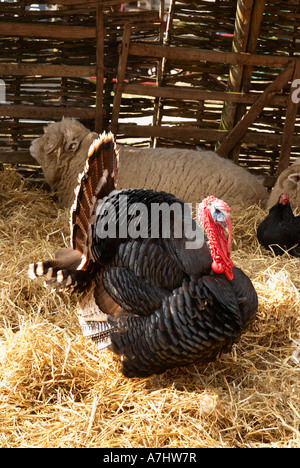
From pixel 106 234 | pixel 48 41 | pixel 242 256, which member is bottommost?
pixel 242 256

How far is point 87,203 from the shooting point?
3434 millimetres

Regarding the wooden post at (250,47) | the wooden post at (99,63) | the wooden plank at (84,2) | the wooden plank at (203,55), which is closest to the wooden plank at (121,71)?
the wooden plank at (203,55)

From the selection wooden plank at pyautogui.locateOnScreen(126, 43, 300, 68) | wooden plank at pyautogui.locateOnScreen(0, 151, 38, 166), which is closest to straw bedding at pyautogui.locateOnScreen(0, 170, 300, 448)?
wooden plank at pyautogui.locateOnScreen(0, 151, 38, 166)

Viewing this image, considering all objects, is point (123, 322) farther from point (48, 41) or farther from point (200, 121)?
point (200, 121)

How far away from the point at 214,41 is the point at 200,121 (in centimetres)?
110

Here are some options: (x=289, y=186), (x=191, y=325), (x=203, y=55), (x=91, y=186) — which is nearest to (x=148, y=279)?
(x=191, y=325)

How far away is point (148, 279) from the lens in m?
3.11

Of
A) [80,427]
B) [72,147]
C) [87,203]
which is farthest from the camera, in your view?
[72,147]

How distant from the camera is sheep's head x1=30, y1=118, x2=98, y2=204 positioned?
5.95 m

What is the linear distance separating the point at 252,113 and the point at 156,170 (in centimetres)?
145

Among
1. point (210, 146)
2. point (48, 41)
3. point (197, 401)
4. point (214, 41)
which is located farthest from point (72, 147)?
point (197, 401)

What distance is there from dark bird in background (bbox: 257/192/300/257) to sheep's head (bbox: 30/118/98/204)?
7.45 feet

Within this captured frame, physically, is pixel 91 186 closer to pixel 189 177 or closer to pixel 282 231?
pixel 282 231

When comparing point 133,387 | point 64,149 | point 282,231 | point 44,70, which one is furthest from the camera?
point 64,149
